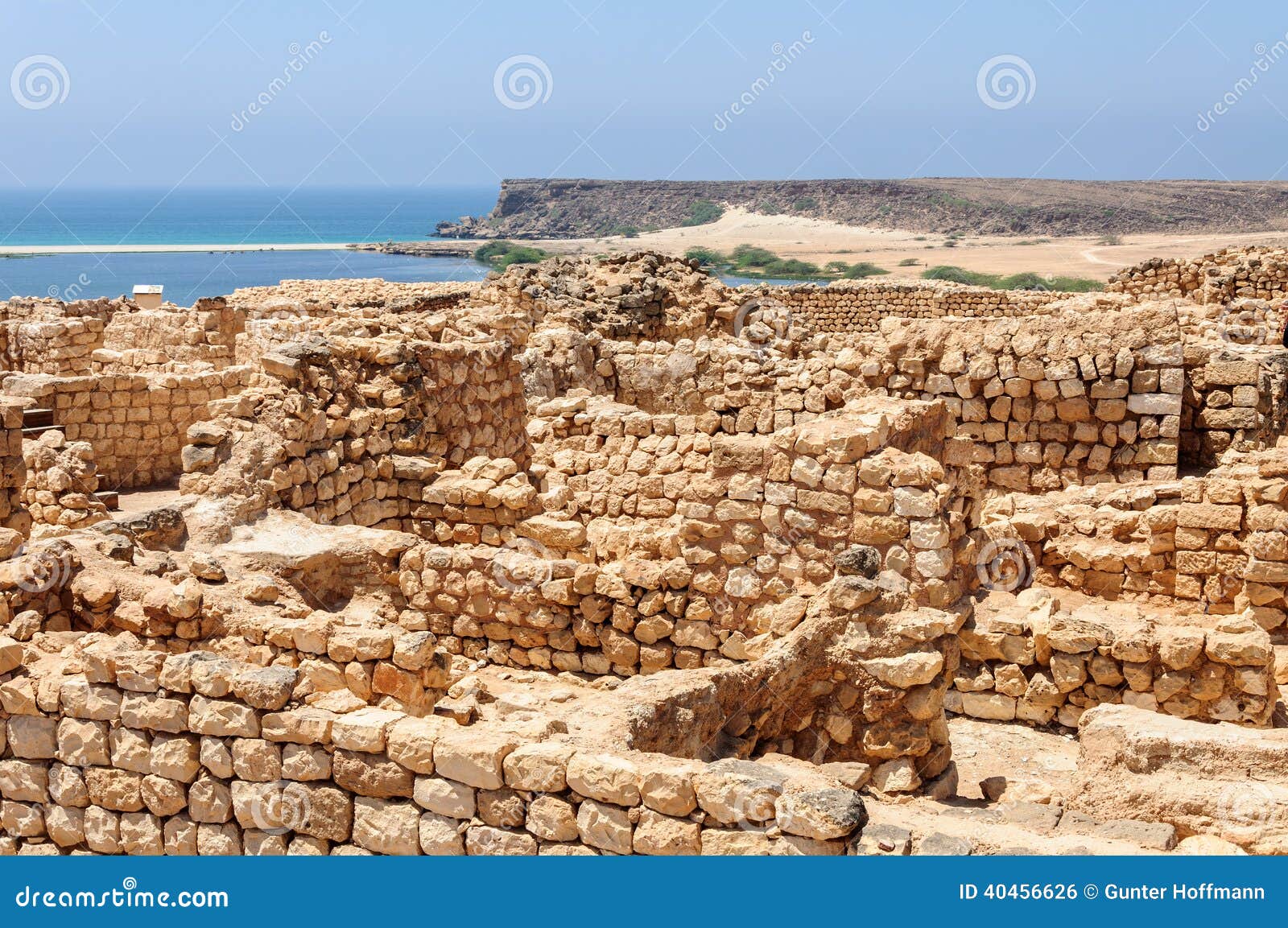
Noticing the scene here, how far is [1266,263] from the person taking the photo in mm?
20922

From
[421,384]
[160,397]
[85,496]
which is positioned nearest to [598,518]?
[421,384]

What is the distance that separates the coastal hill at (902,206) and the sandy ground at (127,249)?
14746 millimetres

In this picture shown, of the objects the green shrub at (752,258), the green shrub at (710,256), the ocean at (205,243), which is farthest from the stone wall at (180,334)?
the green shrub at (752,258)

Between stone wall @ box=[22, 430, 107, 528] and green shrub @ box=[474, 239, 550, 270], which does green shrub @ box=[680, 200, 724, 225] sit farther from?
stone wall @ box=[22, 430, 107, 528]

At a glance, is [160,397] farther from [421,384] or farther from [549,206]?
[549,206]

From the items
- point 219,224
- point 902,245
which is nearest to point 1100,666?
point 902,245

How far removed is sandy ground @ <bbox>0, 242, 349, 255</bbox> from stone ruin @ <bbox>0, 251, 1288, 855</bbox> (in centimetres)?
4611

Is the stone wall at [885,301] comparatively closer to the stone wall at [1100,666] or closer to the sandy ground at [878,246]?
the sandy ground at [878,246]

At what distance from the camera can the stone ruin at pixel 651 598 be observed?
445 cm

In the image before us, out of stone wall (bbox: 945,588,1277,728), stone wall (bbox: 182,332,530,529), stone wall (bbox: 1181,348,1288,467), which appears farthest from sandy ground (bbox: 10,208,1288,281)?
stone wall (bbox: 945,588,1277,728)

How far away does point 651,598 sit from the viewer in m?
6.68

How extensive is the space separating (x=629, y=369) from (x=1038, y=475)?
4.55m

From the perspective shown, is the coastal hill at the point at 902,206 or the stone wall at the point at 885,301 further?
the coastal hill at the point at 902,206

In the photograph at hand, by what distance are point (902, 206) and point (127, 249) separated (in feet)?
159
